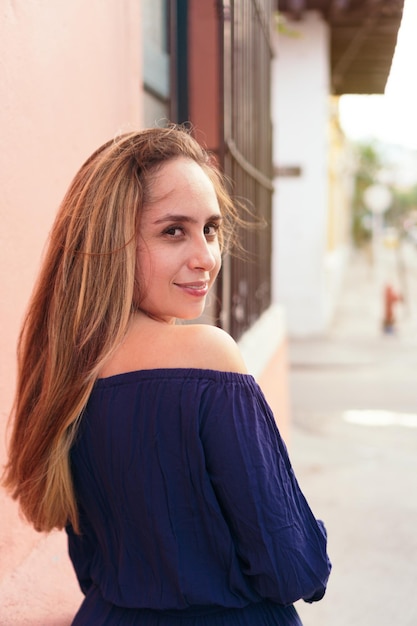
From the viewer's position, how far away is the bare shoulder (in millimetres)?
1355

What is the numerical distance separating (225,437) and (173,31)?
317cm

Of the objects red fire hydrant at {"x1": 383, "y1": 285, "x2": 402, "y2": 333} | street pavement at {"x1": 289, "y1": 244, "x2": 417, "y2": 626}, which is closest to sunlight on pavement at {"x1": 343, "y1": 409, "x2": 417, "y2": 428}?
street pavement at {"x1": 289, "y1": 244, "x2": 417, "y2": 626}

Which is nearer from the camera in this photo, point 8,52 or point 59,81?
point 8,52

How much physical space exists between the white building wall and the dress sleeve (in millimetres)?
12062


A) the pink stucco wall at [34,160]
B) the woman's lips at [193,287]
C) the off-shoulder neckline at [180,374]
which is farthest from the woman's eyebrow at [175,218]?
the pink stucco wall at [34,160]

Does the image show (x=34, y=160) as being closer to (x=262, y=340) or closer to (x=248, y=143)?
(x=248, y=143)

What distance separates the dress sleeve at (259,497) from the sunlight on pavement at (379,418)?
5.89 metres

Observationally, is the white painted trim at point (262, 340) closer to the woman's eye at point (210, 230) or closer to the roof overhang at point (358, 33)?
the woman's eye at point (210, 230)

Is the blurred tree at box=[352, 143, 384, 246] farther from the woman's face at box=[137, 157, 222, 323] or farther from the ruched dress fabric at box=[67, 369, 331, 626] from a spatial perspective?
the ruched dress fabric at box=[67, 369, 331, 626]

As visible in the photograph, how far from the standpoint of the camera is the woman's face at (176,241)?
1468 millimetres

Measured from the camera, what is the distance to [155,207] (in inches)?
57.6

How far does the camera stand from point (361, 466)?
5.69 meters

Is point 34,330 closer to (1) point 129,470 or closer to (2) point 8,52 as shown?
(1) point 129,470

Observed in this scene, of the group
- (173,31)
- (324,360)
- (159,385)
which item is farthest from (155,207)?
(324,360)
